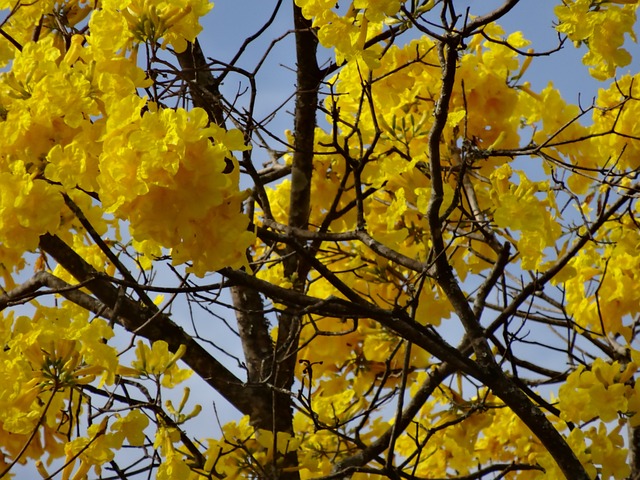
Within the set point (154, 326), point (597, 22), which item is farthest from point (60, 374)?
point (597, 22)

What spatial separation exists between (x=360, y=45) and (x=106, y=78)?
0.85 m

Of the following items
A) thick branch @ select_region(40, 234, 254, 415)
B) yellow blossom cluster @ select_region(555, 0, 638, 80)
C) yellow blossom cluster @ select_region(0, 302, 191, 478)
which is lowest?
yellow blossom cluster @ select_region(0, 302, 191, 478)

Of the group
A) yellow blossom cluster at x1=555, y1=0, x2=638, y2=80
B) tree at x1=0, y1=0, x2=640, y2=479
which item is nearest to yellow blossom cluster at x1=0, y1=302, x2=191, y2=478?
tree at x1=0, y1=0, x2=640, y2=479

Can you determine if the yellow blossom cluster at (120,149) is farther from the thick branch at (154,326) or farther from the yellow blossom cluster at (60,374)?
the thick branch at (154,326)

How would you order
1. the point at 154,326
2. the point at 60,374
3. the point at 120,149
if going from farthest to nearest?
1. the point at 154,326
2. the point at 60,374
3. the point at 120,149

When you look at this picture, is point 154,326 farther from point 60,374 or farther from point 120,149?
point 120,149

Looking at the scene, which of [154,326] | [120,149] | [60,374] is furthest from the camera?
[154,326]

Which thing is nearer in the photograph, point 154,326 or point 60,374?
point 60,374

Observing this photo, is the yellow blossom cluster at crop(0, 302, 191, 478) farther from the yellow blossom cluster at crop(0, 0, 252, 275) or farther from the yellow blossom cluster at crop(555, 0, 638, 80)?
the yellow blossom cluster at crop(555, 0, 638, 80)

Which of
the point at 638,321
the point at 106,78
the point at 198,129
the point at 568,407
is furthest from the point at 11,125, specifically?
the point at 638,321

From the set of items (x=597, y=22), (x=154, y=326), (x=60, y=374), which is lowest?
(x=60, y=374)

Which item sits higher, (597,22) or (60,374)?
(597,22)

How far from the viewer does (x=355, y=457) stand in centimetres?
333

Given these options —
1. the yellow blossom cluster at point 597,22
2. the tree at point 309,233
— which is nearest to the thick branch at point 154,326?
the tree at point 309,233
